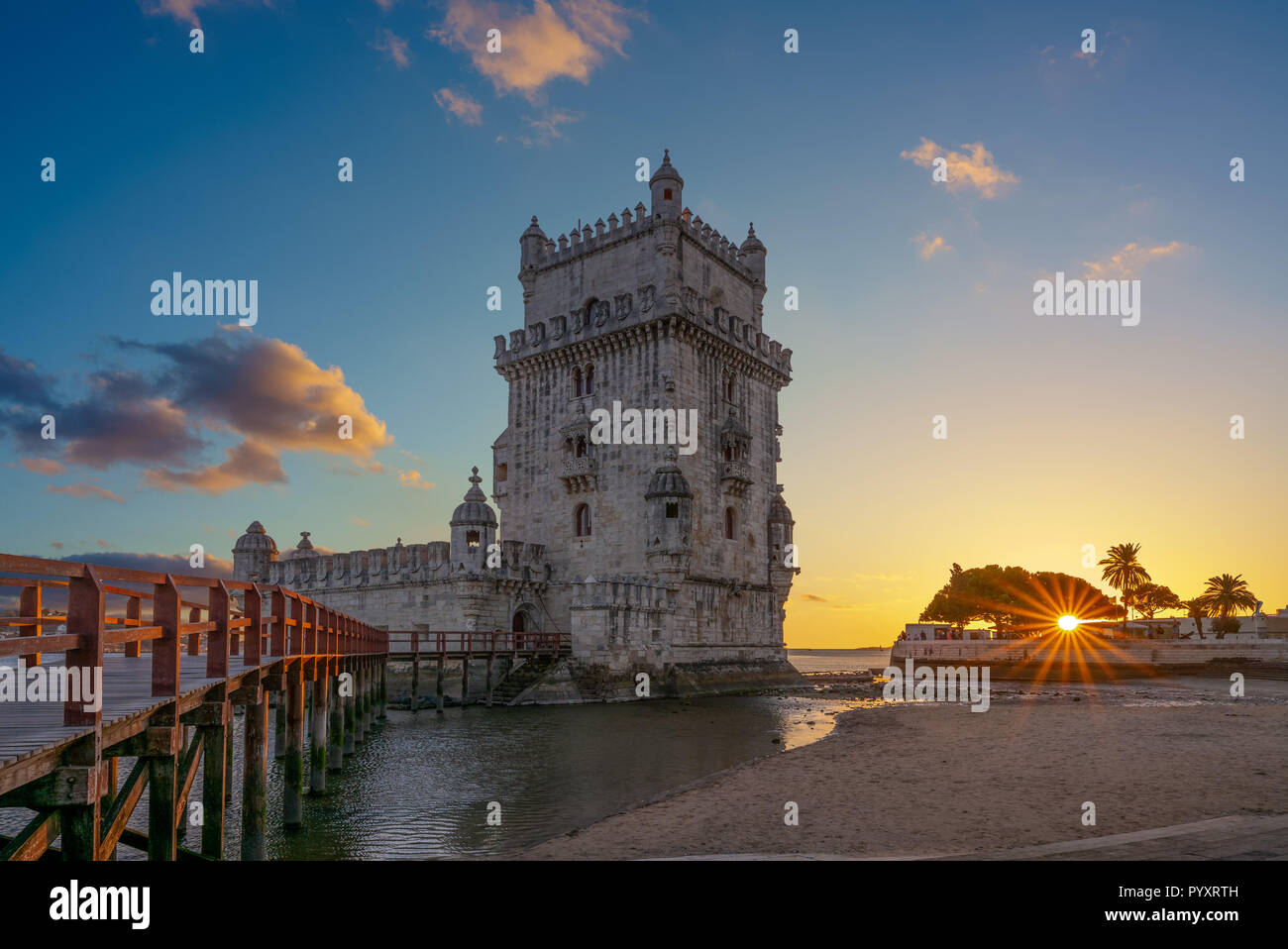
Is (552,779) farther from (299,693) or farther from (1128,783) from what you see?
(1128,783)

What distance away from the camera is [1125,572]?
3280 inches

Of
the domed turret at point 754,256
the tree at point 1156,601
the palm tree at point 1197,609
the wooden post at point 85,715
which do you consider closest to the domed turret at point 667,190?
the domed turret at point 754,256

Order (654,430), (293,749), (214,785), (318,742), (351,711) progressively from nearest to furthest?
1. (214,785)
2. (293,749)
3. (318,742)
4. (351,711)
5. (654,430)

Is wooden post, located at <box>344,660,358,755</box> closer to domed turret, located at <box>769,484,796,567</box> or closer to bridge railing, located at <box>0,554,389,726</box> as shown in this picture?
bridge railing, located at <box>0,554,389,726</box>

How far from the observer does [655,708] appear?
35.2 metres

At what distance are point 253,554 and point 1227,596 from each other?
3056 inches

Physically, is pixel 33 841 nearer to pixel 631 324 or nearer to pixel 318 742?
pixel 318 742

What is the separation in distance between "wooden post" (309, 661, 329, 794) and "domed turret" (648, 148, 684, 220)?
32.6 meters

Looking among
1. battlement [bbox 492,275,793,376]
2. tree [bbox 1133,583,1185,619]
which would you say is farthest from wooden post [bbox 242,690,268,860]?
tree [bbox 1133,583,1185,619]

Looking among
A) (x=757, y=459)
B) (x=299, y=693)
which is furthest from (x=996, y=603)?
(x=299, y=693)

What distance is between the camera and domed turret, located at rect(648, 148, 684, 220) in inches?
1775

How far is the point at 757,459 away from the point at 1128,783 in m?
35.2

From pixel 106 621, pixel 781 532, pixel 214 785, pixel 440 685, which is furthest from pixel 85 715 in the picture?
pixel 781 532
